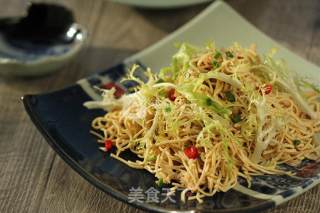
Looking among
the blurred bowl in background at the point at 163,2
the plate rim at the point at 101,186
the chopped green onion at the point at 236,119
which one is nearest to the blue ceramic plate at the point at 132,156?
the plate rim at the point at 101,186

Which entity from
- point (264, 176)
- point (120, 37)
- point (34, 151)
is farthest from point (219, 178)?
point (120, 37)

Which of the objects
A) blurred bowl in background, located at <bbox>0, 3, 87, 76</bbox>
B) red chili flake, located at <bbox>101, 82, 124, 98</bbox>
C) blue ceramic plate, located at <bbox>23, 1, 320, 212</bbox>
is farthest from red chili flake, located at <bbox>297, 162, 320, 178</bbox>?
blurred bowl in background, located at <bbox>0, 3, 87, 76</bbox>

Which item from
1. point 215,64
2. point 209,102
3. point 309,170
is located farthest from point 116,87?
point 309,170

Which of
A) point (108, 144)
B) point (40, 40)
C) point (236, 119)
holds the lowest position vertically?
point (40, 40)

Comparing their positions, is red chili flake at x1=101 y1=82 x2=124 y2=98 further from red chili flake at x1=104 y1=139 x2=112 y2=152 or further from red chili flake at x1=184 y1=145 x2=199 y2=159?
red chili flake at x1=184 y1=145 x2=199 y2=159

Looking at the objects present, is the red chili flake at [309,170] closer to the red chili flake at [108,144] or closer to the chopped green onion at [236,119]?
the chopped green onion at [236,119]

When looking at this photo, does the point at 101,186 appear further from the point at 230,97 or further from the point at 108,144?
the point at 230,97
